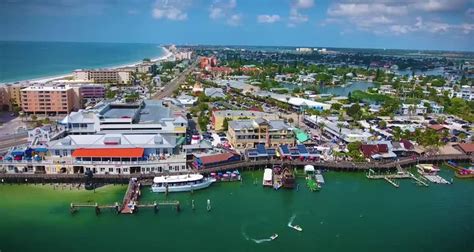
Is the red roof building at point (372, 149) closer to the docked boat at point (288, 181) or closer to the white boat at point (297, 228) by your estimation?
the docked boat at point (288, 181)

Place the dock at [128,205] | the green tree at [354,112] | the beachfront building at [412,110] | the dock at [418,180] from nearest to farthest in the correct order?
1. the dock at [128,205]
2. the dock at [418,180]
3. the green tree at [354,112]
4. the beachfront building at [412,110]

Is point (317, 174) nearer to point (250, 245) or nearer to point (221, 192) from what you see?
point (221, 192)

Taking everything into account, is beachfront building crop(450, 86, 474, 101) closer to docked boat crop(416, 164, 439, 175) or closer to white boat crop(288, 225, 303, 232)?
docked boat crop(416, 164, 439, 175)

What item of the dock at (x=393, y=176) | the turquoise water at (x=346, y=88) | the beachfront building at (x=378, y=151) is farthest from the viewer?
the turquoise water at (x=346, y=88)

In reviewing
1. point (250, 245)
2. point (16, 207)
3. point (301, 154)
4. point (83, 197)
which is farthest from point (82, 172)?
point (301, 154)

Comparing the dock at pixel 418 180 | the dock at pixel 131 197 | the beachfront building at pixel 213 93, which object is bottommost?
the dock at pixel 131 197

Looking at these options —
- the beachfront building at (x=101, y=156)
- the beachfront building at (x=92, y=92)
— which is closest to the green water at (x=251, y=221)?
the beachfront building at (x=101, y=156)
